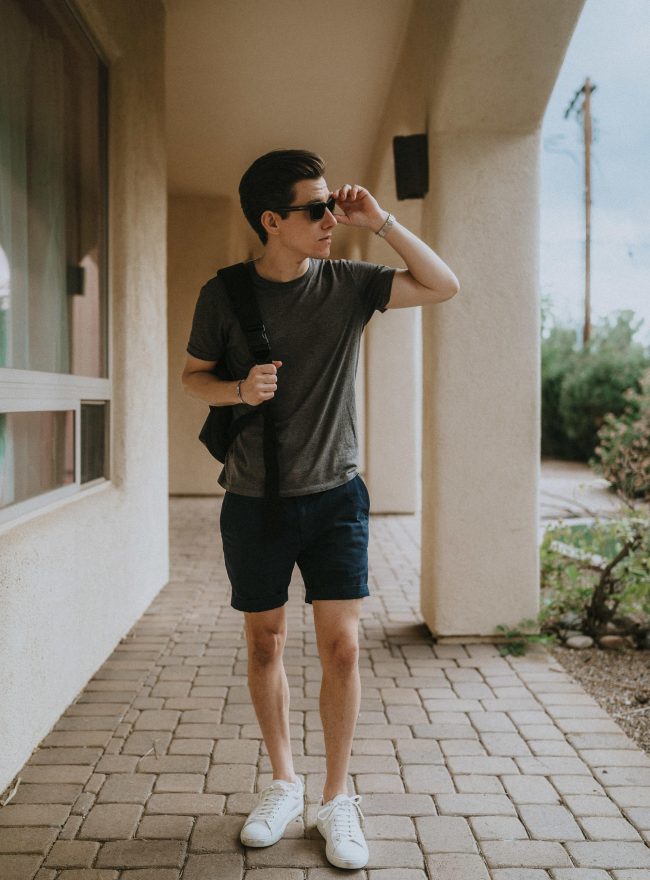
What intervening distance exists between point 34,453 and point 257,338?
1.53 meters

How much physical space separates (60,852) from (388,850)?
0.92m

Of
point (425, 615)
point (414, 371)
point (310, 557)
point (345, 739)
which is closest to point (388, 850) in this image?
point (345, 739)

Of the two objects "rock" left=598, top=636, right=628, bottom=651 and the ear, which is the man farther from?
"rock" left=598, top=636, right=628, bottom=651

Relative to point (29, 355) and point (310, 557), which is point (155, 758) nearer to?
point (310, 557)

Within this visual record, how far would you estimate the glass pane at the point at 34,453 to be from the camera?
9.62ft

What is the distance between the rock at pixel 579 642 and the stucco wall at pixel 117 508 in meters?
2.33

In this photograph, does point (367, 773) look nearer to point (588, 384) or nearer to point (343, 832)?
point (343, 832)

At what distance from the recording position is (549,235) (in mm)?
40812

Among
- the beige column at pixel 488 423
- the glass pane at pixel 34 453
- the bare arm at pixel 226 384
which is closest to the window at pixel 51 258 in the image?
the glass pane at pixel 34 453

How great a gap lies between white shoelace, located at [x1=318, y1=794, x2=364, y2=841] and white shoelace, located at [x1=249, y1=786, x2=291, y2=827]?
0.52 ft

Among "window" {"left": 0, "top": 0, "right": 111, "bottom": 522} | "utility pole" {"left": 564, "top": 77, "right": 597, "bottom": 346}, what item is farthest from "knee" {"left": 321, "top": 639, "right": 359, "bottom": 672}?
"utility pole" {"left": 564, "top": 77, "right": 597, "bottom": 346}

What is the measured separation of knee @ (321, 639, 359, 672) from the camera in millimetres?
2238

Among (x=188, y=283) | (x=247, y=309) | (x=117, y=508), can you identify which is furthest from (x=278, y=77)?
(x=247, y=309)

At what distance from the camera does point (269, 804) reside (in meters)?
2.33
